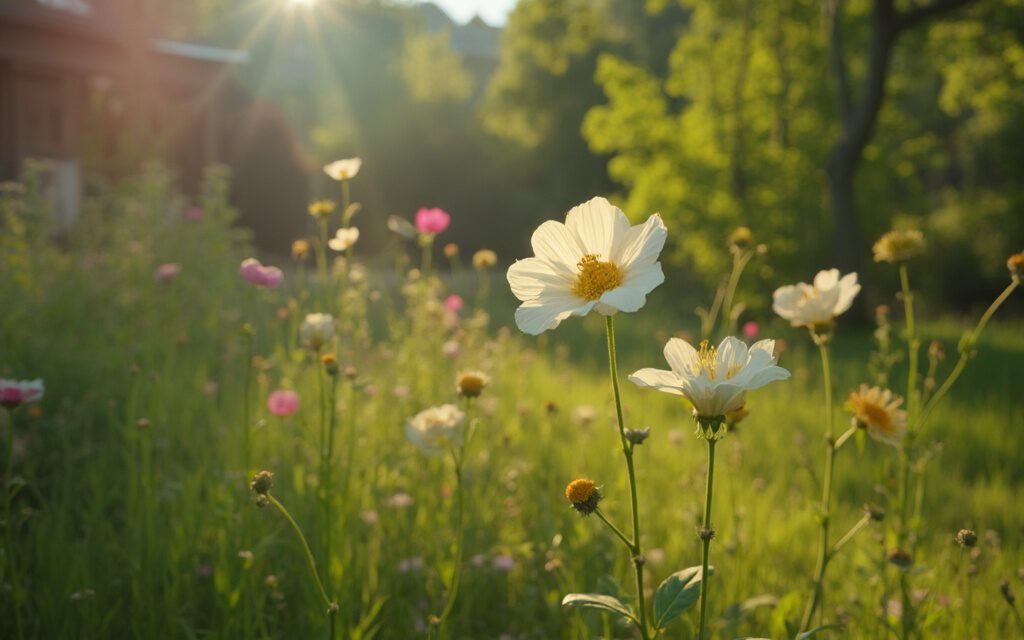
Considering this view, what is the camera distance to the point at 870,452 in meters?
3.93

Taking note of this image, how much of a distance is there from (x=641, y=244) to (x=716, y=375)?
0.68 feet

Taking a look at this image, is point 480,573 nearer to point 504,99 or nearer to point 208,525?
point 208,525

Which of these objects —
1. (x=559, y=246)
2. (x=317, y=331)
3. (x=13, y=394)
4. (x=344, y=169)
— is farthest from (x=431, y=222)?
(x=559, y=246)

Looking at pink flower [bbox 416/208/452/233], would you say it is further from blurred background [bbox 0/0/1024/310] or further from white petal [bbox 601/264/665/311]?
blurred background [bbox 0/0/1024/310]

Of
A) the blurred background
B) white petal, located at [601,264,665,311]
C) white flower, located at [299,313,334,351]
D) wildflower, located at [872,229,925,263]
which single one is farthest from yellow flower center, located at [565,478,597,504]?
the blurred background

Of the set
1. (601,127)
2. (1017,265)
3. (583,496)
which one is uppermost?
(601,127)

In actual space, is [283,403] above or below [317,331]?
below

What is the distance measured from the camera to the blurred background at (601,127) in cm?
922

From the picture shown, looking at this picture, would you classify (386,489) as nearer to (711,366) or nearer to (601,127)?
(711,366)

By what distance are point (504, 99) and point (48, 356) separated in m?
15.6

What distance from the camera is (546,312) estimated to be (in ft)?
3.75

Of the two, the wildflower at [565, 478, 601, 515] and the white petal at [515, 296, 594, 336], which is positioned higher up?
the white petal at [515, 296, 594, 336]

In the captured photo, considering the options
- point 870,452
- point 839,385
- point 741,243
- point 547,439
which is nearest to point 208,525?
point 547,439

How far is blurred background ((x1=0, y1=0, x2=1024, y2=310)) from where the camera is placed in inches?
363
